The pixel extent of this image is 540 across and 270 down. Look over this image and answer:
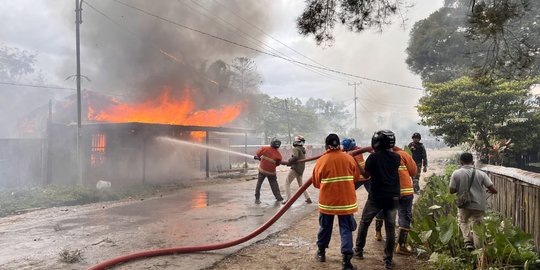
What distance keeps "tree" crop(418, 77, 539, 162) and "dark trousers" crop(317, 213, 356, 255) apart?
9.57 m

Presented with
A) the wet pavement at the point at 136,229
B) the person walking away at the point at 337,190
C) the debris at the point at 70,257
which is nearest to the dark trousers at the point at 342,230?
the person walking away at the point at 337,190

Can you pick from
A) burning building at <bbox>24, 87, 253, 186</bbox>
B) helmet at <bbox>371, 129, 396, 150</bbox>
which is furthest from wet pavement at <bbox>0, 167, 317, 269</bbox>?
burning building at <bbox>24, 87, 253, 186</bbox>

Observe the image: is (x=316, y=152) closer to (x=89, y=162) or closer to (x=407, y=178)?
(x=89, y=162)

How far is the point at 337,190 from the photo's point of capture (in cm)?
470

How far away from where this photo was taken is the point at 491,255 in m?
4.19

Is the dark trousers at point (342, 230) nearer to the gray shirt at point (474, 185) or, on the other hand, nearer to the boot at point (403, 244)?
the boot at point (403, 244)

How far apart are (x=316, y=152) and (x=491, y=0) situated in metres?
34.5

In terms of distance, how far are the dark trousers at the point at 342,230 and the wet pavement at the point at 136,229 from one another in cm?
139

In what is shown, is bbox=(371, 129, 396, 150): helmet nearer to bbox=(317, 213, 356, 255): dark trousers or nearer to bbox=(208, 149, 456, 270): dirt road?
bbox=(317, 213, 356, 255): dark trousers

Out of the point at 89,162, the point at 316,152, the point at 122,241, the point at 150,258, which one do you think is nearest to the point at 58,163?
the point at 89,162

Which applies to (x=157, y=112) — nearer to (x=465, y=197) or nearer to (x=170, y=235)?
(x=170, y=235)

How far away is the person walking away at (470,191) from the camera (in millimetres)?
5062

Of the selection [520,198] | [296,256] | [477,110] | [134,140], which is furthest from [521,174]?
[134,140]

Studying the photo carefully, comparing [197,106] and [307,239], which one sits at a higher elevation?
[197,106]
